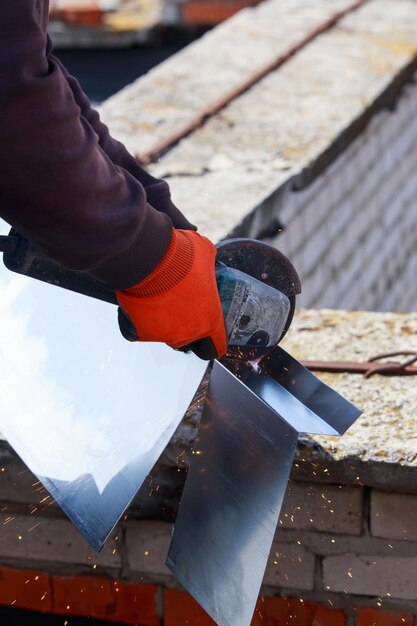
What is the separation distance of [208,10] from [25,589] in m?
9.11

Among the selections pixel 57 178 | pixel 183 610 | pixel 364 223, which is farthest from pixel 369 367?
pixel 364 223

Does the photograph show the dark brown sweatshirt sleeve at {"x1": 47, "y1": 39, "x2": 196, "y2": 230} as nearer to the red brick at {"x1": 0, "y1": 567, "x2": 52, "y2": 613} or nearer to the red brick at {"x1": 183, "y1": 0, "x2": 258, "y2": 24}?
the red brick at {"x1": 0, "y1": 567, "x2": 52, "y2": 613}

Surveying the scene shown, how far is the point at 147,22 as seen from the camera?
10.8m

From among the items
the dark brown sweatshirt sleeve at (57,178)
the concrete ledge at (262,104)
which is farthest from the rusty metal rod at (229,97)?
the dark brown sweatshirt sleeve at (57,178)

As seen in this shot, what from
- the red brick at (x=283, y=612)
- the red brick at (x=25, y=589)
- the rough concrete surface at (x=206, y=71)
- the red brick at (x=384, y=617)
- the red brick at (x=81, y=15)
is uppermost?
the red brick at (x=384, y=617)

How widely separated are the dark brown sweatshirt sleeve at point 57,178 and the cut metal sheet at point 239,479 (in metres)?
0.49

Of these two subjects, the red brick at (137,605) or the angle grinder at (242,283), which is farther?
the red brick at (137,605)

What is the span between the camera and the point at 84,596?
254 centimetres

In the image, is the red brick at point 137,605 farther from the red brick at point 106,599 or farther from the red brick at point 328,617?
the red brick at point 328,617

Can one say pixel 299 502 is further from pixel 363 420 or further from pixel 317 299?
pixel 317 299

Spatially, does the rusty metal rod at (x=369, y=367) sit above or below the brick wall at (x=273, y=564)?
above

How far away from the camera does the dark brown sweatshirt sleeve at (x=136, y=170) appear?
2268 mm

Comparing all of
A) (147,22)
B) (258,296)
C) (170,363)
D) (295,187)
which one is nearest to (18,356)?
(170,363)

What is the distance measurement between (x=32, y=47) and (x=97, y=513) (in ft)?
3.27
